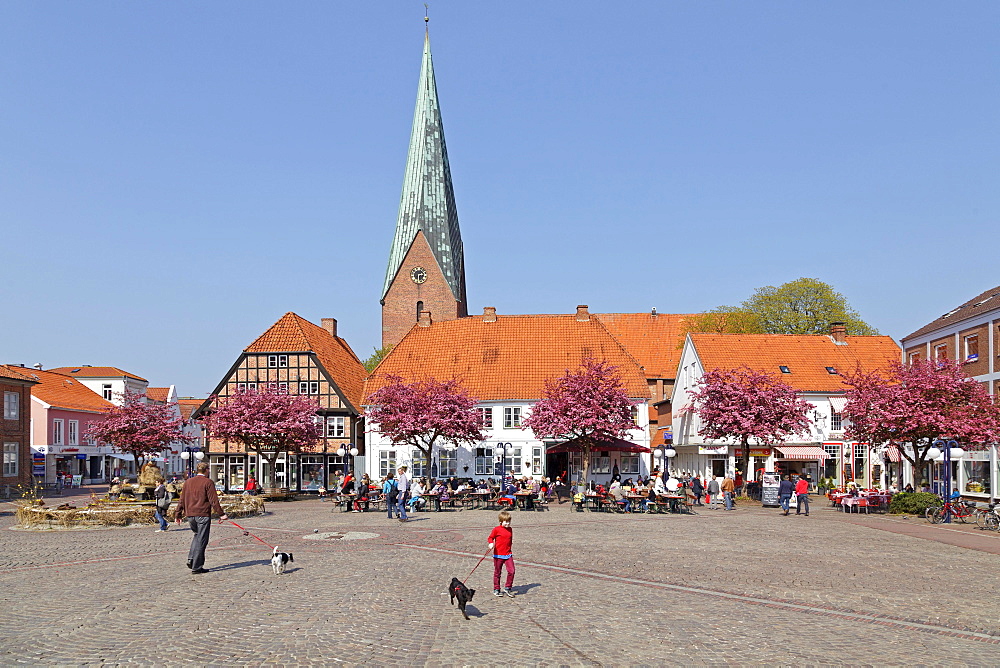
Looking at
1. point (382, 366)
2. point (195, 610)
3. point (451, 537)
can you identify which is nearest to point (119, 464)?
point (382, 366)

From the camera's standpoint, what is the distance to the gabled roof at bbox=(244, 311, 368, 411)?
56.1 m

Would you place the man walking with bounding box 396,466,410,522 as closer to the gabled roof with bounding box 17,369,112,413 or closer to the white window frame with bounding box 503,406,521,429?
the white window frame with bounding box 503,406,521,429

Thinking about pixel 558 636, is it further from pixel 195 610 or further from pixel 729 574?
pixel 729 574

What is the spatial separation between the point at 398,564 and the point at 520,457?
3152 cm

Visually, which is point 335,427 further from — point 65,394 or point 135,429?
point 65,394

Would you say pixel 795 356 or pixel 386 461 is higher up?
pixel 795 356

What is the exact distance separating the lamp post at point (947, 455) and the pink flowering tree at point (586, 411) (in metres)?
Result: 12.1

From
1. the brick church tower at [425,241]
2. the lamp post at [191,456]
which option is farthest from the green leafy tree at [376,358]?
the lamp post at [191,456]

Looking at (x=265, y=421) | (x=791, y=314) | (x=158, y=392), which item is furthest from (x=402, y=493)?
(x=158, y=392)

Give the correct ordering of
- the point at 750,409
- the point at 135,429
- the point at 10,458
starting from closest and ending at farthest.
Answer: the point at 750,409
the point at 10,458
the point at 135,429

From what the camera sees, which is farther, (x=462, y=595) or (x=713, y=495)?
(x=713, y=495)

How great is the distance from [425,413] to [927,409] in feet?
66.3

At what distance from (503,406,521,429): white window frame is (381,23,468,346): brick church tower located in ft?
103

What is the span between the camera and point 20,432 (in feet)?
167
